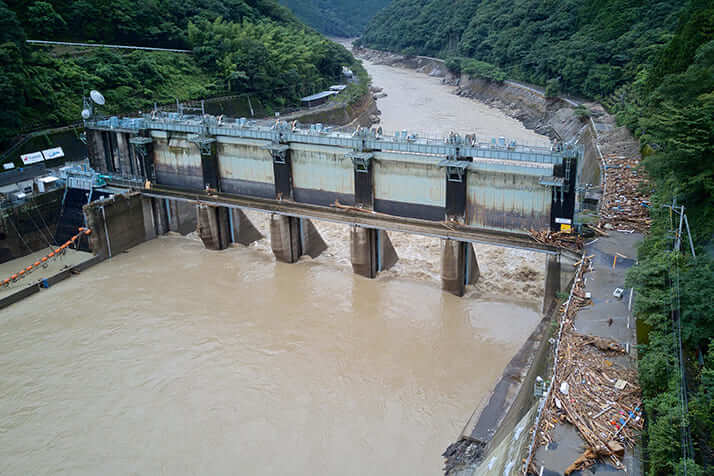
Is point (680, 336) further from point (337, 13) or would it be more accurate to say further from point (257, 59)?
point (337, 13)

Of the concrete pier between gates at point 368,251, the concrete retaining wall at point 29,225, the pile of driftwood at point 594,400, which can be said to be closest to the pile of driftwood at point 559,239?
the pile of driftwood at point 594,400

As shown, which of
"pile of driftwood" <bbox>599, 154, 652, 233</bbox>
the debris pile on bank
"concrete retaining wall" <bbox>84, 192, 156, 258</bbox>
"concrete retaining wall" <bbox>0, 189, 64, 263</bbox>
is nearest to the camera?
the debris pile on bank

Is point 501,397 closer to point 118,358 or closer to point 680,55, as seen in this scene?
point 118,358

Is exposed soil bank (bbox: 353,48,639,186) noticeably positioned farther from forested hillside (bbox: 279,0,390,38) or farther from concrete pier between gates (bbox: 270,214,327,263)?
forested hillside (bbox: 279,0,390,38)

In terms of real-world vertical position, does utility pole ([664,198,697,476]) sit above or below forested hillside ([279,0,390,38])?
below

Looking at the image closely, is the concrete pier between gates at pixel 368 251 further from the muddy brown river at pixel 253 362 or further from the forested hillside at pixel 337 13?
the forested hillside at pixel 337 13

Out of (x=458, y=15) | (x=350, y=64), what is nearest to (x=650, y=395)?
(x=350, y=64)

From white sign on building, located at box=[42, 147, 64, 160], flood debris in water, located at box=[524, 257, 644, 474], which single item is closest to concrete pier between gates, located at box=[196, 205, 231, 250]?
white sign on building, located at box=[42, 147, 64, 160]
